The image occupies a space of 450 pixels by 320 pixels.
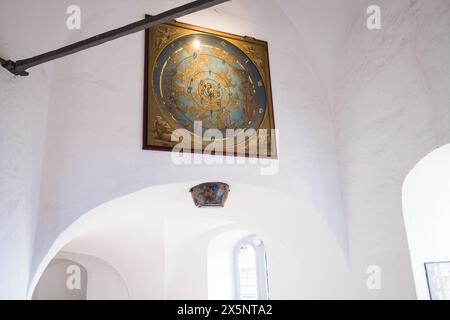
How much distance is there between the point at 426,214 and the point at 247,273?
5606 mm

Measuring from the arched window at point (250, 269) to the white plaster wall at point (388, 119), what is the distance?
4304 mm

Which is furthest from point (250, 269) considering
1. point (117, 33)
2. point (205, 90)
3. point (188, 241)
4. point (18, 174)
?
point (117, 33)

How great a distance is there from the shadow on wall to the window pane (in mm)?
1092

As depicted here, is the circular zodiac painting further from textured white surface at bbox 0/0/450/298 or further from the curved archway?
the curved archway

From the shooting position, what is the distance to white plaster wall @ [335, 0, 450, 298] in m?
4.13

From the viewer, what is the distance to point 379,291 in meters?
4.65

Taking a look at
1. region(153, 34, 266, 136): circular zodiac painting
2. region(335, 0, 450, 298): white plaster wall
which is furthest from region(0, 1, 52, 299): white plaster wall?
region(335, 0, 450, 298): white plaster wall

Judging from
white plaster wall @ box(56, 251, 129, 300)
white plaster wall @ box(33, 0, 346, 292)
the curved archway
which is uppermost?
white plaster wall @ box(33, 0, 346, 292)

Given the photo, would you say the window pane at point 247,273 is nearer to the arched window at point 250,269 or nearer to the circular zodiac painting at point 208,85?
the arched window at point 250,269

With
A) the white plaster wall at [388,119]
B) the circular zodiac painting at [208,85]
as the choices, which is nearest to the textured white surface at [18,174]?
the circular zodiac painting at [208,85]

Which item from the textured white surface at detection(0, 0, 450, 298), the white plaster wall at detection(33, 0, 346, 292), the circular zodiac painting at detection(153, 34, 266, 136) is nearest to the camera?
the textured white surface at detection(0, 0, 450, 298)

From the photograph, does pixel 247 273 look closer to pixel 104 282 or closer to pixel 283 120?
pixel 104 282

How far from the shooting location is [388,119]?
473cm
